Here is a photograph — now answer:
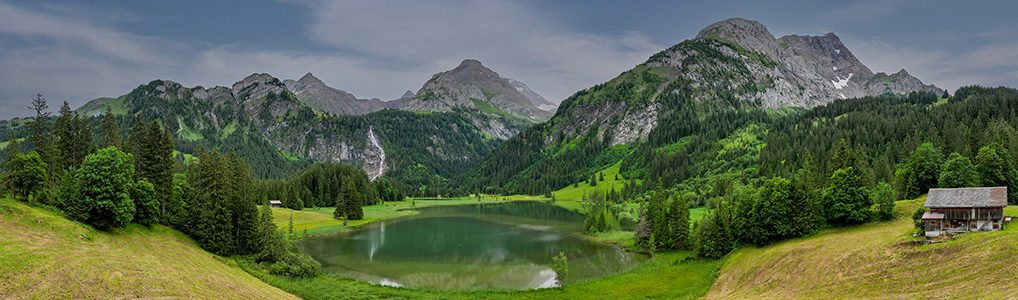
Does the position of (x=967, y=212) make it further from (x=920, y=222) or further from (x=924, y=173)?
(x=924, y=173)

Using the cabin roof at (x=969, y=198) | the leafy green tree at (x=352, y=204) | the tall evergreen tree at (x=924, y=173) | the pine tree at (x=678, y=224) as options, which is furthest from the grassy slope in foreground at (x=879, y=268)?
the leafy green tree at (x=352, y=204)

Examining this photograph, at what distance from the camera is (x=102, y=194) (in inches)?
1609

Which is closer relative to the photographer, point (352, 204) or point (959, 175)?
point (959, 175)

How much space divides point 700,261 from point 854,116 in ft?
523

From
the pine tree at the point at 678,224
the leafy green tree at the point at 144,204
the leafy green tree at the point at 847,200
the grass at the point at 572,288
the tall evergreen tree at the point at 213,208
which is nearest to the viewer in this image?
the grass at the point at 572,288

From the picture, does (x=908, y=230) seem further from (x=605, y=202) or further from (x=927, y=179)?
(x=605, y=202)

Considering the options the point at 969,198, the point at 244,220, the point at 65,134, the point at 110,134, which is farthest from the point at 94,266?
the point at 969,198

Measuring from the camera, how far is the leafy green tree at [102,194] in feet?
130

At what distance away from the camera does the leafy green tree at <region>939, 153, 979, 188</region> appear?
57594mm

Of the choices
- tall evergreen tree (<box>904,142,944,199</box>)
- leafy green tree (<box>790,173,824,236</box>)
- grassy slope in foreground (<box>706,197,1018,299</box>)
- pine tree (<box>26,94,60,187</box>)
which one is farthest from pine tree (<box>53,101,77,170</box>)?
tall evergreen tree (<box>904,142,944,199</box>)

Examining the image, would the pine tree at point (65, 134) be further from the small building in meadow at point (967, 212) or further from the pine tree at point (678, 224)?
the small building in meadow at point (967, 212)

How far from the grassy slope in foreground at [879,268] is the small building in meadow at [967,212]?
1.89 meters

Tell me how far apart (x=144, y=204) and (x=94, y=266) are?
2185cm

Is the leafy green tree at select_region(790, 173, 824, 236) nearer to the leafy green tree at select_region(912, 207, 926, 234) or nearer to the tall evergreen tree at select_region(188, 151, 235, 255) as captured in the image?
the leafy green tree at select_region(912, 207, 926, 234)
